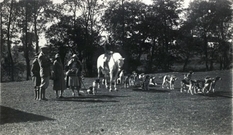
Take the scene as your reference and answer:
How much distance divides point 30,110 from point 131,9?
3335cm

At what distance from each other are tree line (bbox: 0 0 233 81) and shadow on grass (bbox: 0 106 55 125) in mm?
22317

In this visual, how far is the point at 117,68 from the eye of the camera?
1881cm

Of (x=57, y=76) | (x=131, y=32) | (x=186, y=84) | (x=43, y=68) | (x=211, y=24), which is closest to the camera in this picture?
(x=43, y=68)

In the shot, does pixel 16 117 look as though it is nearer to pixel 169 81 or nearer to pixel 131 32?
pixel 169 81

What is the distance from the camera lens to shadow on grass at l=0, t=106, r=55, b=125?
→ 421 inches

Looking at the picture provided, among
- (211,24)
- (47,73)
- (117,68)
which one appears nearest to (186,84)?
(117,68)

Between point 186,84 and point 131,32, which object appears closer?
point 186,84

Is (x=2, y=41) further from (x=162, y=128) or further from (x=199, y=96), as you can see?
(x=162, y=128)

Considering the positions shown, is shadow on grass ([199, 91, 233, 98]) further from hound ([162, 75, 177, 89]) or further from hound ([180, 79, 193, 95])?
hound ([162, 75, 177, 89])

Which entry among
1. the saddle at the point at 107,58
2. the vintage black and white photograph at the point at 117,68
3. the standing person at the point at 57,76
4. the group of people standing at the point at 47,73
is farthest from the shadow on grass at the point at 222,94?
the standing person at the point at 57,76

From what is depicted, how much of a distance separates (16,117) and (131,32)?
35.1 meters

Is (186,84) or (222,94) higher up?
(186,84)


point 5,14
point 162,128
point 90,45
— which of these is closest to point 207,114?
point 162,128

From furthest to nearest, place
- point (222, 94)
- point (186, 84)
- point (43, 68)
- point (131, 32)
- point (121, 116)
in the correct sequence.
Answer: point (131, 32) < point (186, 84) < point (222, 94) < point (43, 68) < point (121, 116)
